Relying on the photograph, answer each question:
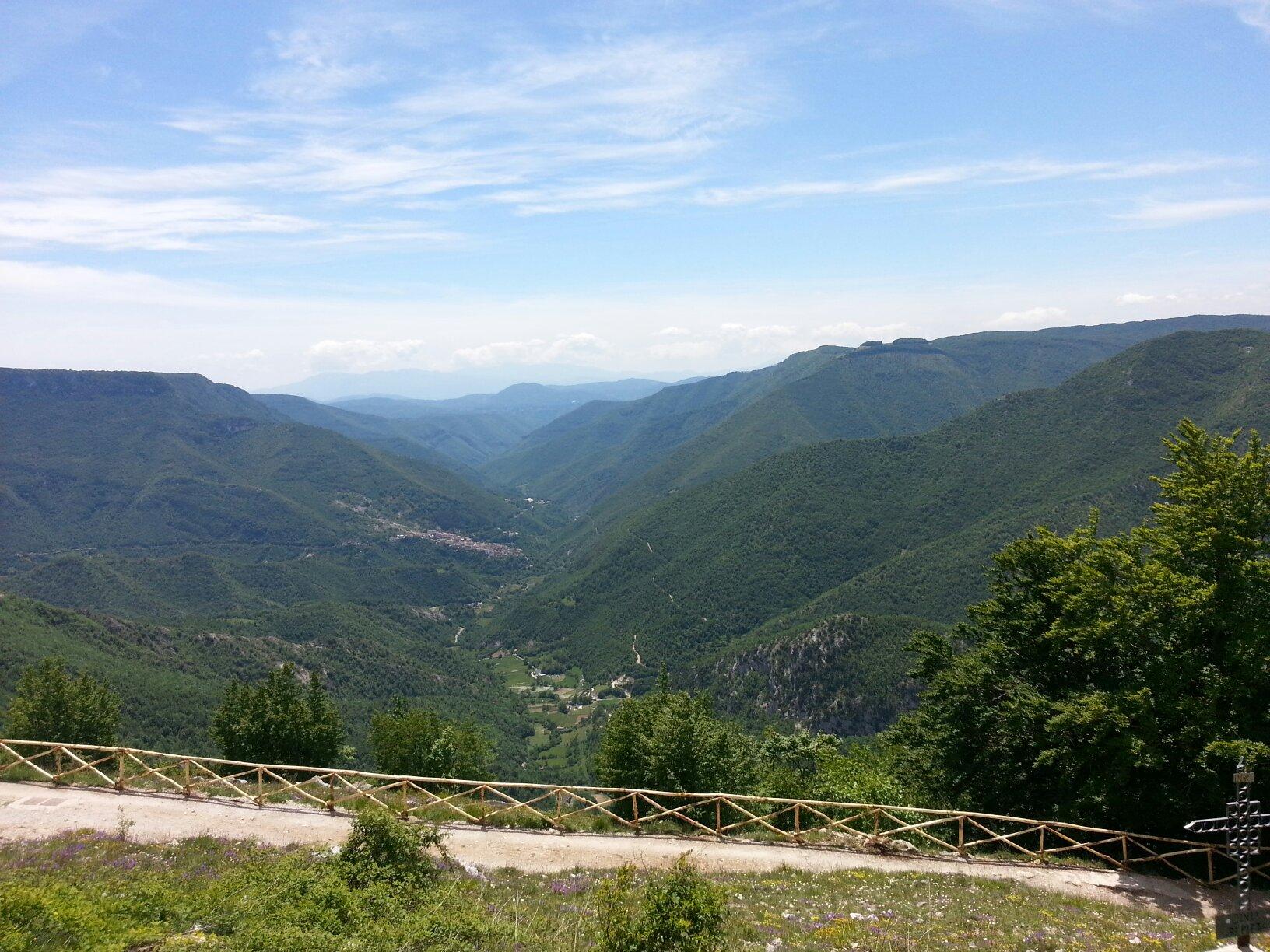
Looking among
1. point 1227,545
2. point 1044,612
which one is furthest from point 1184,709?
point 1044,612

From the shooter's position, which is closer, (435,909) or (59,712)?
(435,909)

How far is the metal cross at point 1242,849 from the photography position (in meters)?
15.9

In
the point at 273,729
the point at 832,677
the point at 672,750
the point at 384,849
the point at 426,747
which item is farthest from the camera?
the point at 832,677

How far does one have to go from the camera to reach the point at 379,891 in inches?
629

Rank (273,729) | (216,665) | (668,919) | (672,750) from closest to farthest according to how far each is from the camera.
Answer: (668,919)
(672,750)
(273,729)
(216,665)

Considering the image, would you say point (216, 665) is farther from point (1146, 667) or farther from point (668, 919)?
point (1146, 667)

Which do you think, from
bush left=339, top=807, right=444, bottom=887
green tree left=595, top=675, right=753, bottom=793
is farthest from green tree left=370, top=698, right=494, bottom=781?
bush left=339, top=807, right=444, bottom=887

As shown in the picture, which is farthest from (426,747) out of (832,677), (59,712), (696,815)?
(832,677)

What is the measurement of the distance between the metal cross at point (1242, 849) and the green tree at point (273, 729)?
46.0 meters

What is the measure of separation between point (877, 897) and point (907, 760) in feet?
71.3

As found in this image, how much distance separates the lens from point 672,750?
33.4 m

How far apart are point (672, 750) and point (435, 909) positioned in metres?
19.4

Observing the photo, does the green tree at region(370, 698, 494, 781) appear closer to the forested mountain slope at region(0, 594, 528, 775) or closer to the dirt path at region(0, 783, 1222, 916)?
the dirt path at region(0, 783, 1222, 916)

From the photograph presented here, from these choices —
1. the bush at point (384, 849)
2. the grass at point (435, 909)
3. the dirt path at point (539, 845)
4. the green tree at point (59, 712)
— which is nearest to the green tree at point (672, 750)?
the dirt path at point (539, 845)
